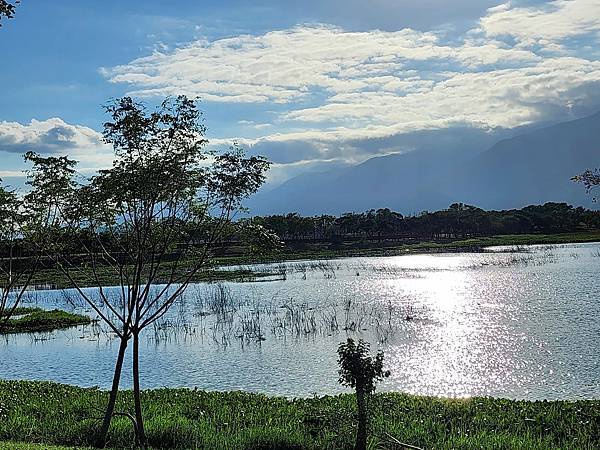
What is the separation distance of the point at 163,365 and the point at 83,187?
1515 cm

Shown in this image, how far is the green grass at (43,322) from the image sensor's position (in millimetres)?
40809

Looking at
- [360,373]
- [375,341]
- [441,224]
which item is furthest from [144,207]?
[441,224]

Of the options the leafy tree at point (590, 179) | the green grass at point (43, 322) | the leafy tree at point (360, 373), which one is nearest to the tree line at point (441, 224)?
the green grass at point (43, 322)

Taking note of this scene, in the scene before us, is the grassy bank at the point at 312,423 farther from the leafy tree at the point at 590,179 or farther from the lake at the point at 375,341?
the leafy tree at the point at 590,179

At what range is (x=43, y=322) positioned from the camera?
42219 millimetres

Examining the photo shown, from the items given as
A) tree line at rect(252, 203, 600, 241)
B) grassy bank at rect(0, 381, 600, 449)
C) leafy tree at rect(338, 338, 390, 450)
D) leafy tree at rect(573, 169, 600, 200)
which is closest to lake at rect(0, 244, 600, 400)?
grassy bank at rect(0, 381, 600, 449)

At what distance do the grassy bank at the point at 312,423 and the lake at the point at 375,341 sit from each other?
3.85 meters

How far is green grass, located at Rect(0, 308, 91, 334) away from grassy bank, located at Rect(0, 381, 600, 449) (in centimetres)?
2327

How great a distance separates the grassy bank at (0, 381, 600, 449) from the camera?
14.1 metres

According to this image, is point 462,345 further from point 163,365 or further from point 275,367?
point 163,365

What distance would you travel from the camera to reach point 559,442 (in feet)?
45.2

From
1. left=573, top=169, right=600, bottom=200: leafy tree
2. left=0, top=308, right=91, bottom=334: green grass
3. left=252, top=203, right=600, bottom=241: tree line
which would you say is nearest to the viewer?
left=573, top=169, right=600, bottom=200: leafy tree

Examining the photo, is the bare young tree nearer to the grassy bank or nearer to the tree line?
the grassy bank

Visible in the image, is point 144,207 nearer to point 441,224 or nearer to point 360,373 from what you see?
point 360,373
